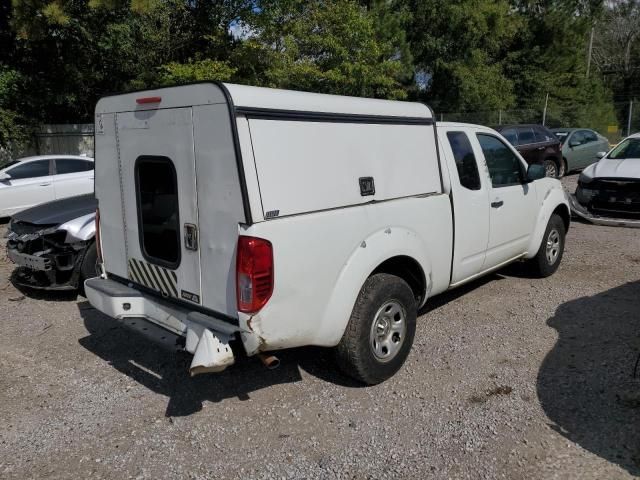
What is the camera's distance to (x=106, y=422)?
3504 mm

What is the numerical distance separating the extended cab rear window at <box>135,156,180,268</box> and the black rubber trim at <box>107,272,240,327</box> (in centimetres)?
24

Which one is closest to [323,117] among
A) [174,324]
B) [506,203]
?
[174,324]

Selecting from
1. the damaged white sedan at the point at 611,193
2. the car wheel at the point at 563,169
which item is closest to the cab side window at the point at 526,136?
the car wheel at the point at 563,169

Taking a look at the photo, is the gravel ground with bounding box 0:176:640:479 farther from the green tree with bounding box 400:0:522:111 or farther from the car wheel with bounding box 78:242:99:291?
the green tree with bounding box 400:0:522:111

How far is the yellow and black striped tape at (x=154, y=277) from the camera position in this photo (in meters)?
3.55

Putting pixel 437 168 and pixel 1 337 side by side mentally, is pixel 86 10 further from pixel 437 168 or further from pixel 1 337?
pixel 437 168

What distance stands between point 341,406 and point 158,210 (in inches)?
72.0

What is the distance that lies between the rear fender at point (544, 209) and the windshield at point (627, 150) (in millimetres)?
4559

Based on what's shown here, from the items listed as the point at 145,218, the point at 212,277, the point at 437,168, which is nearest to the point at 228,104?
the point at 212,277

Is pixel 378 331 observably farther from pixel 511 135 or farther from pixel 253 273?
pixel 511 135

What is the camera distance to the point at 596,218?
8.76 meters

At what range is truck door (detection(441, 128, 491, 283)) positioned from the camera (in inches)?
178

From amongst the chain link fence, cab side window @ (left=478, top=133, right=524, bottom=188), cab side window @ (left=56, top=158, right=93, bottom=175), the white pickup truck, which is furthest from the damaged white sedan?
the chain link fence

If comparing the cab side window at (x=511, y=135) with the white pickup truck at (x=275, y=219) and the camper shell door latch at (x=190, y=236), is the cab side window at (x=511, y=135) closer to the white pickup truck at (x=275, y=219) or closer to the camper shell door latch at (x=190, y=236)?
the white pickup truck at (x=275, y=219)
